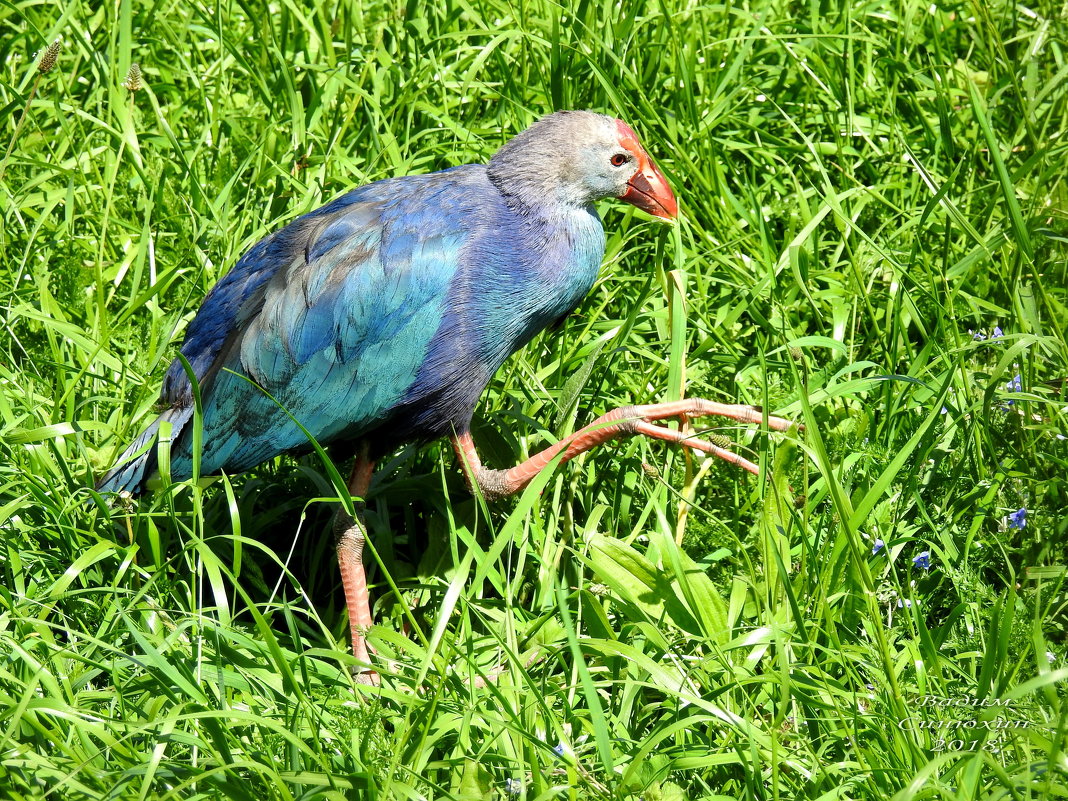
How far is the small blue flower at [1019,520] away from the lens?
107 inches

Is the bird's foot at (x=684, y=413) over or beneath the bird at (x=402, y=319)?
beneath

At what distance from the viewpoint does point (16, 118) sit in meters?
4.06

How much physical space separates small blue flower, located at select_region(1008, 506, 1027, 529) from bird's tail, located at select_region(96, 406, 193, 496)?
6.77 feet

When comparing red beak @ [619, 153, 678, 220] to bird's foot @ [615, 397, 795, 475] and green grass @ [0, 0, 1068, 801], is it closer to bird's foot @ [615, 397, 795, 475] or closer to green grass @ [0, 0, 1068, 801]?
green grass @ [0, 0, 1068, 801]

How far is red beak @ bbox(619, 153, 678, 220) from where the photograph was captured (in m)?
3.14

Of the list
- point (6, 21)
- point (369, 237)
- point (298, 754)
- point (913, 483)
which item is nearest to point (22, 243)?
point (6, 21)

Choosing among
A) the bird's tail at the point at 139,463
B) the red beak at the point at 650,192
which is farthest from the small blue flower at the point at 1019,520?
the bird's tail at the point at 139,463

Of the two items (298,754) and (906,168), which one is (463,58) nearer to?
(906,168)

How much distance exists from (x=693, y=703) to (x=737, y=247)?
1.82 meters

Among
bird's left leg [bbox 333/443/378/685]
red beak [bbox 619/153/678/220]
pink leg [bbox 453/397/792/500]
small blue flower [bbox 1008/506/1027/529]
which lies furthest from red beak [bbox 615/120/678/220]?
small blue flower [bbox 1008/506/1027/529]

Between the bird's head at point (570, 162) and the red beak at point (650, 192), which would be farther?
the red beak at point (650, 192)

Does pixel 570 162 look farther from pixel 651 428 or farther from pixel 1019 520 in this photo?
pixel 1019 520

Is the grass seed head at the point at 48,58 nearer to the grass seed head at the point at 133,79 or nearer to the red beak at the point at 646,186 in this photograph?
the grass seed head at the point at 133,79

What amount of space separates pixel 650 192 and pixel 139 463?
1538 mm
